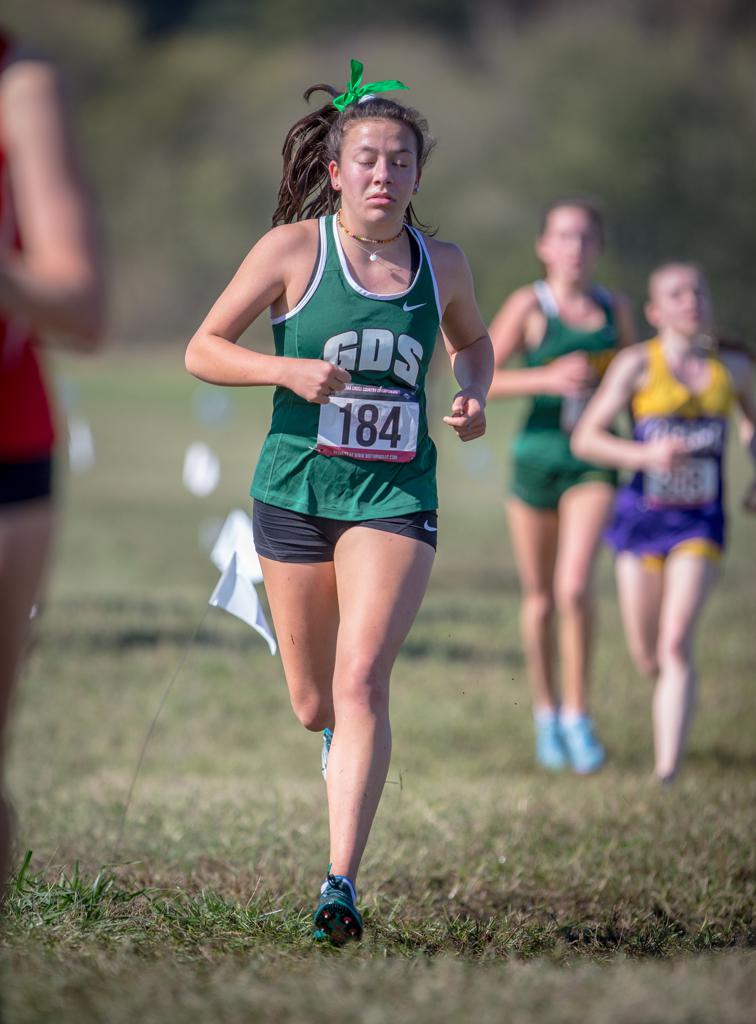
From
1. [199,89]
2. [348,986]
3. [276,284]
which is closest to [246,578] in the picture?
[276,284]

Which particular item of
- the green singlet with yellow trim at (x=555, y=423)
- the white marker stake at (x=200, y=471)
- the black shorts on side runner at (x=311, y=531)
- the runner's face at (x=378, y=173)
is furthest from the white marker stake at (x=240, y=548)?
the green singlet with yellow trim at (x=555, y=423)

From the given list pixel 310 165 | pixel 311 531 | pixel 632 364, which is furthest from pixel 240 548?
pixel 632 364

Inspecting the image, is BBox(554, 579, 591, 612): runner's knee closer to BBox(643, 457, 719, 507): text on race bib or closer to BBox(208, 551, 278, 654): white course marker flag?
BBox(643, 457, 719, 507): text on race bib

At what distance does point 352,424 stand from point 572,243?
3636 millimetres

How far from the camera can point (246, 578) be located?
4.63 m

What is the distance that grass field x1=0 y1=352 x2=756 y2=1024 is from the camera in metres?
2.87

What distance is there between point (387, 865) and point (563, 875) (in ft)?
1.80

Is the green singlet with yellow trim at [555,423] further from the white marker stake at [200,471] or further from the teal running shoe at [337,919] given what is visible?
the teal running shoe at [337,919]

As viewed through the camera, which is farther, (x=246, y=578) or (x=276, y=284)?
(x=246, y=578)

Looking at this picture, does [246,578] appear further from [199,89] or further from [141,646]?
[199,89]

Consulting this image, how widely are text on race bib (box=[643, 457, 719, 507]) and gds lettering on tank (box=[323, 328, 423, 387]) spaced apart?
280 cm

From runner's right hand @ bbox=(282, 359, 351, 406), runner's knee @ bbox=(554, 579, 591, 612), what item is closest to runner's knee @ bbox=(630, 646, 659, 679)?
runner's knee @ bbox=(554, 579, 591, 612)

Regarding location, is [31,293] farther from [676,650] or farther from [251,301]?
[676,650]

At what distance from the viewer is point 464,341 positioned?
14.3ft
